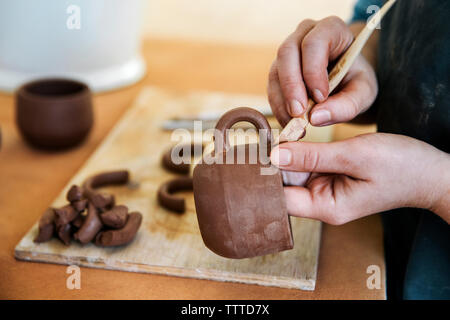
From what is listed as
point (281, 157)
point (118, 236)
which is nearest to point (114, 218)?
point (118, 236)

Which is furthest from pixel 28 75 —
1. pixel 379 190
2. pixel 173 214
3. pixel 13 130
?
pixel 379 190

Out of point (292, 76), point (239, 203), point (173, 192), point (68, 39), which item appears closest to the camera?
point (239, 203)

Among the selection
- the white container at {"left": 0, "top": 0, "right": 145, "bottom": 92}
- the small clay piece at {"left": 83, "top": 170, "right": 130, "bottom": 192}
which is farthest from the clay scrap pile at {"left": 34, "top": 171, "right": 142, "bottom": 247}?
the white container at {"left": 0, "top": 0, "right": 145, "bottom": 92}

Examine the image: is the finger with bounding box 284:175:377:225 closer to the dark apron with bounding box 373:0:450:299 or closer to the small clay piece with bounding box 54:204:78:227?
the dark apron with bounding box 373:0:450:299

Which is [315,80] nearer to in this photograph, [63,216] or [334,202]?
[334,202]

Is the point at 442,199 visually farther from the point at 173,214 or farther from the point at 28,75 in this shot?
the point at 28,75

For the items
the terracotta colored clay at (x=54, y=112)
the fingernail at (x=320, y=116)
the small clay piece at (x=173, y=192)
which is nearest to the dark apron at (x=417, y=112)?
the fingernail at (x=320, y=116)
